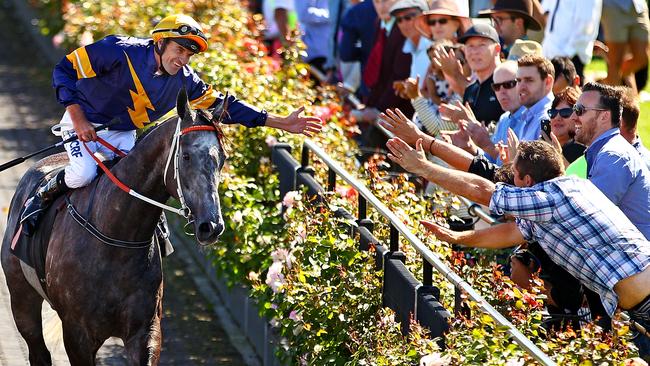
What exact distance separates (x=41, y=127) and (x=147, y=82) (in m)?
8.07

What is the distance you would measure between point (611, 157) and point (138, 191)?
7.96 ft

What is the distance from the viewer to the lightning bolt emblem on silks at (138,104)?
6771mm

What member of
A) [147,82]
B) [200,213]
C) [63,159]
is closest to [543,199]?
[200,213]

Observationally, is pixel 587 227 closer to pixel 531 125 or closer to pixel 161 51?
pixel 531 125

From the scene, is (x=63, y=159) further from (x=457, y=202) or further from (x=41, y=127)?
(x=41, y=127)

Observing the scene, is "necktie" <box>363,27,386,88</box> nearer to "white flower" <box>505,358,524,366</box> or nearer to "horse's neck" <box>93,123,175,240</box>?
"horse's neck" <box>93,123,175,240</box>

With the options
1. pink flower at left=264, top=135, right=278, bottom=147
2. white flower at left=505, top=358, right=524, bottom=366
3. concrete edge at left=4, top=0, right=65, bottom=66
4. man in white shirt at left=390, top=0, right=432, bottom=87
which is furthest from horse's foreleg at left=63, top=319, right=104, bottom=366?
concrete edge at left=4, top=0, right=65, bottom=66

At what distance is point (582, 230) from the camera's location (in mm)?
5914

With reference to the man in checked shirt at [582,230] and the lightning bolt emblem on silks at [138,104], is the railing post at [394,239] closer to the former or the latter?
the man in checked shirt at [582,230]

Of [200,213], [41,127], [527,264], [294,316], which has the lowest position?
[41,127]

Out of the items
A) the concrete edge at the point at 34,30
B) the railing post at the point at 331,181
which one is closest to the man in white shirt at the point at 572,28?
the railing post at the point at 331,181

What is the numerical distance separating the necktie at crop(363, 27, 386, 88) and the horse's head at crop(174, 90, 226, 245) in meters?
4.99

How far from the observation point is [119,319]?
659 cm

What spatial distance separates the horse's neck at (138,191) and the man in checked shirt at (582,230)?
67.1 inches
